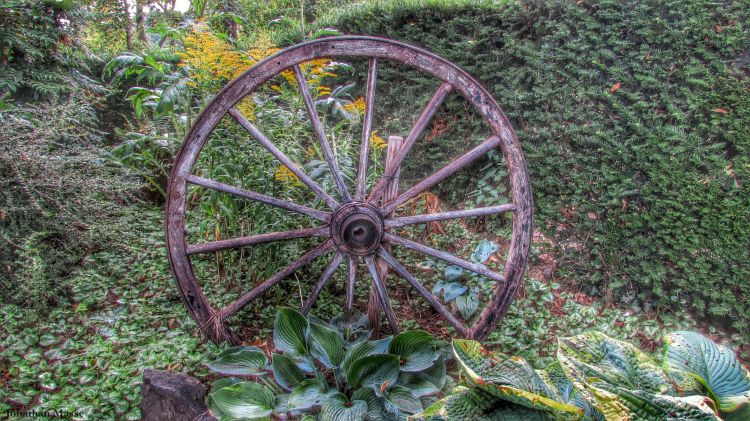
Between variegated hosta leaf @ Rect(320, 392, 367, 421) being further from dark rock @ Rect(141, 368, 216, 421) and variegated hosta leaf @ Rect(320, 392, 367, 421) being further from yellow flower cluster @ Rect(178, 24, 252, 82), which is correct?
yellow flower cluster @ Rect(178, 24, 252, 82)

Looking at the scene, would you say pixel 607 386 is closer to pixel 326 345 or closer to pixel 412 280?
pixel 326 345

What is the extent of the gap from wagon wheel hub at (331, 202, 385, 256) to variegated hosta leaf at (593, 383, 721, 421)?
156 cm

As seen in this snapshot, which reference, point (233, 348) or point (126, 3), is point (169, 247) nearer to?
point (233, 348)

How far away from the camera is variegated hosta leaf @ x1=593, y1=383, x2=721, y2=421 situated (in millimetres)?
691

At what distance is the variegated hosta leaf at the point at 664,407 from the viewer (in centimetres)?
69

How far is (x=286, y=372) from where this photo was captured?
2.04 metres

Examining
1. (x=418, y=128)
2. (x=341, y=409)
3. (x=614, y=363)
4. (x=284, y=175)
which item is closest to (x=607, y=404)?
(x=614, y=363)

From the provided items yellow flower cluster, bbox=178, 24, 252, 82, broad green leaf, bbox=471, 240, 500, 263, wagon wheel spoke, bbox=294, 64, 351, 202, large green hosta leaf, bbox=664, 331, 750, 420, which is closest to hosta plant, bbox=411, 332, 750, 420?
large green hosta leaf, bbox=664, 331, 750, 420

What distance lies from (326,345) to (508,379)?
1.30 metres

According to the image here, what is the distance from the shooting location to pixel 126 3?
861 cm

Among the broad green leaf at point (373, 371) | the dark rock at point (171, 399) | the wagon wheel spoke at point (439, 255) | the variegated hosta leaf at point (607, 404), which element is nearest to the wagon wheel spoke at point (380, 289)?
the wagon wheel spoke at point (439, 255)

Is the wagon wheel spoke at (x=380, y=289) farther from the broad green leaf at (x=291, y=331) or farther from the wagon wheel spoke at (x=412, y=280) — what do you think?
the broad green leaf at (x=291, y=331)

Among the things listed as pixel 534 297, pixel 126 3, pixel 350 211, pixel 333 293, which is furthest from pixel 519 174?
pixel 126 3

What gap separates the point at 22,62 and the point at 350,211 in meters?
3.67
